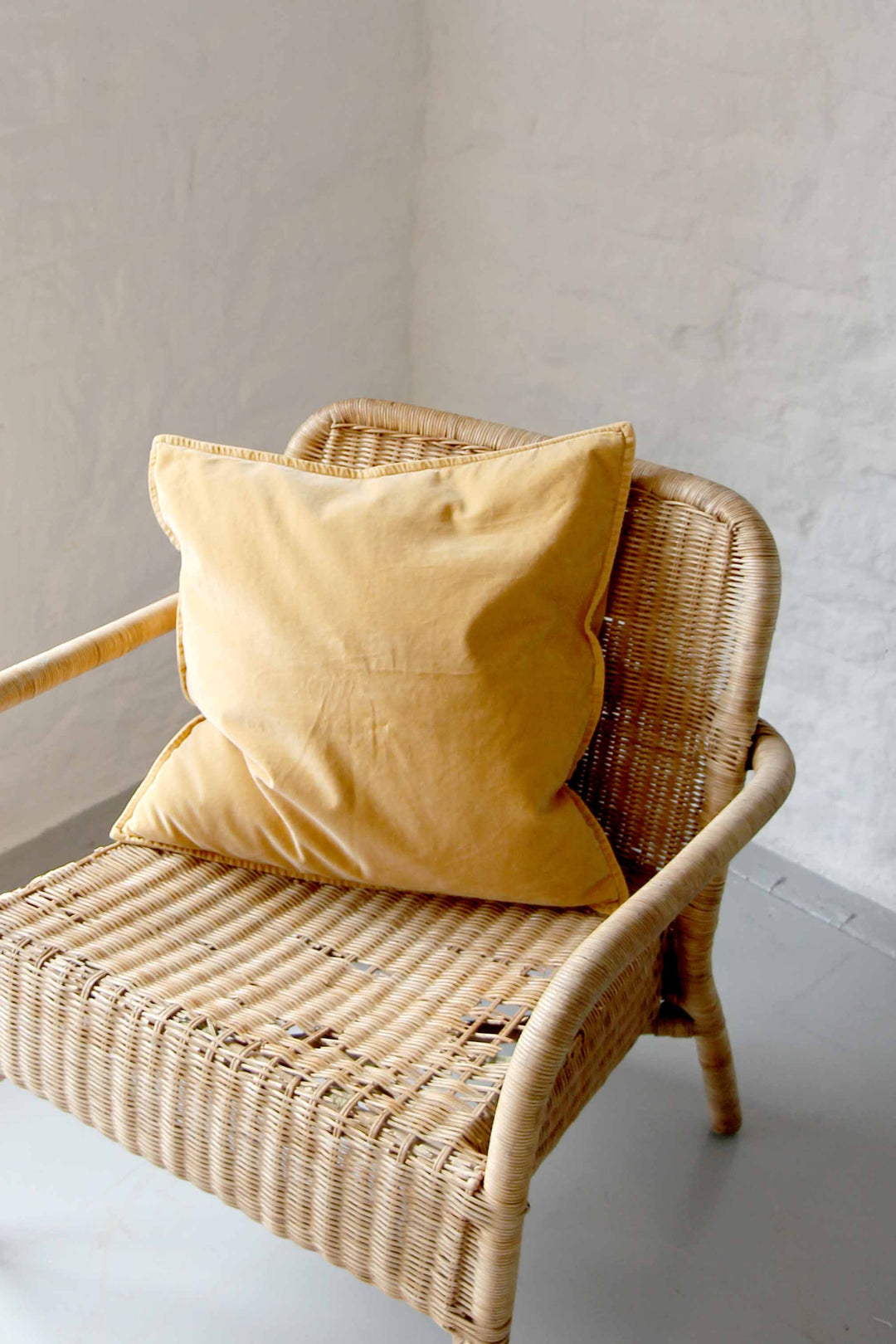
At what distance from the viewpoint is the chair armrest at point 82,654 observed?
1.22 m

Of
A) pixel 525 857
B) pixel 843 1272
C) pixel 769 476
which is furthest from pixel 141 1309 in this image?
pixel 769 476

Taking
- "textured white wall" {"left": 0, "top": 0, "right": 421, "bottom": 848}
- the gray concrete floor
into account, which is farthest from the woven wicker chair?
"textured white wall" {"left": 0, "top": 0, "right": 421, "bottom": 848}

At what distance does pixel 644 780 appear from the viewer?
1.33 m

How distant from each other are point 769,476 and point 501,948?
89 centimetres

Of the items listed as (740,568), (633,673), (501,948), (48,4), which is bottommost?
(501,948)

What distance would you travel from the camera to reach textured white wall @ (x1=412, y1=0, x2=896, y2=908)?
5.25 feet

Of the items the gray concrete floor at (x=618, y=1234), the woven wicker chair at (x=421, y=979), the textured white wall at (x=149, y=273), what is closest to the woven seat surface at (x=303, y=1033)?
the woven wicker chair at (x=421, y=979)

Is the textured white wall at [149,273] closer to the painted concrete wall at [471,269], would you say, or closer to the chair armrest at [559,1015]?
the painted concrete wall at [471,269]

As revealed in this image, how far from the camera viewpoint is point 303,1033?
1047 mm

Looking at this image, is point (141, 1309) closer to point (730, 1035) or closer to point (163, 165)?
point (730, 1035)

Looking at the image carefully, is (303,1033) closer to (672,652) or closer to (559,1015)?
(559,1015)

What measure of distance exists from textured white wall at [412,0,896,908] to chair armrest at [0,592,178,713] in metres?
0.83

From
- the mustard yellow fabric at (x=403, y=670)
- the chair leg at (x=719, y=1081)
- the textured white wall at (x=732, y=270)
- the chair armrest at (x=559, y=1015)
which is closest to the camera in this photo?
the chair armrest at (x=559, y=1015)

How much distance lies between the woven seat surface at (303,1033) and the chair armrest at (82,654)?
18cm
